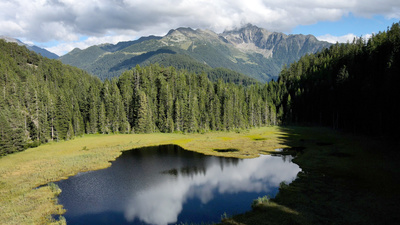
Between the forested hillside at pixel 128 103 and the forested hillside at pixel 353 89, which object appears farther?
the forested hillside at pixel 128 103

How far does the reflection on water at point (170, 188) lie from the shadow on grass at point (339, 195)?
148 inches

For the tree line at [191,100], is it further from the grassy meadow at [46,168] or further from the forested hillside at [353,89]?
the grassy meadow at [46,168]

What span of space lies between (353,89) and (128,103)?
108m

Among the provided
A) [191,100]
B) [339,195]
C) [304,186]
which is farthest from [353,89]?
[339,195]

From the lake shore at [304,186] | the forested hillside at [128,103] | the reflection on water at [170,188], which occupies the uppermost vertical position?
the forested hillside at [128,103]

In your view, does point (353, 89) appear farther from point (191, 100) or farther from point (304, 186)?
point (304, 186)

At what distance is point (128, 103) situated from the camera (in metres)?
130

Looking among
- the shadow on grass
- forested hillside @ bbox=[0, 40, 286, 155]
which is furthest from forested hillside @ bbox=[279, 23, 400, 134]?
the shadow on grass

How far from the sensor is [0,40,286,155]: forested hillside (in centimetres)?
9512

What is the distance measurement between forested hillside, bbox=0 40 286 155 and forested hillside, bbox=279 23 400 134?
18788mm

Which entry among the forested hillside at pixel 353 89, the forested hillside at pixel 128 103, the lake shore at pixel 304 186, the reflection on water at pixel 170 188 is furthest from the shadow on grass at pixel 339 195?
the forested hillside at pixel 128 103

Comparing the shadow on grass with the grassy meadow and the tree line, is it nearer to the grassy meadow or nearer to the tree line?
the grassy meadow

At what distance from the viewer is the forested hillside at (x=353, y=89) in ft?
242

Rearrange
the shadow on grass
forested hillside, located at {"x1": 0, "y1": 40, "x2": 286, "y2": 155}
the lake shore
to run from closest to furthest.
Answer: the shadow on grass
the lake shore
forested hillside, located at {"x1": 0, "y1": 40, "x2": 286, "y2": 155}
